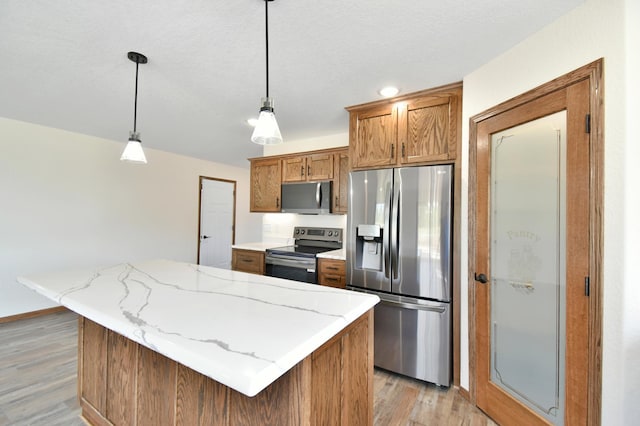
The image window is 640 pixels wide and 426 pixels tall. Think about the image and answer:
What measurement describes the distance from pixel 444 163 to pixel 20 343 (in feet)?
14.4

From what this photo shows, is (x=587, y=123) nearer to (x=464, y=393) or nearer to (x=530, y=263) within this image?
(x=530, y=263)

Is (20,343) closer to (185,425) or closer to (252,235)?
(185,425)

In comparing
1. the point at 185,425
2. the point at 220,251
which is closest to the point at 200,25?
the point at 185,425

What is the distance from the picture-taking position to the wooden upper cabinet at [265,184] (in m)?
3.68

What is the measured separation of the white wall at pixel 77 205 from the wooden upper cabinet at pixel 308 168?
7.94 feet

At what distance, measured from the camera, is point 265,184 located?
12.5ft

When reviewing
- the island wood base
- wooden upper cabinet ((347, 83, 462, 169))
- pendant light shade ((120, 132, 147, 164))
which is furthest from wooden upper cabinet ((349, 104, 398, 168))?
pendant light shade ((120, 132, 147, 164))

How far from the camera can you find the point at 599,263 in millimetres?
1243

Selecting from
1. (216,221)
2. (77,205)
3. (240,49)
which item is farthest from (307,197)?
(77,205)

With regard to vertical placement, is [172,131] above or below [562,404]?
above

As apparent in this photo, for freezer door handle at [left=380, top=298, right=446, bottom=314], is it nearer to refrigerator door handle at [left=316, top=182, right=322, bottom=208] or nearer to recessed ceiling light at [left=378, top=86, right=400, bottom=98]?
refrigerator door handle at [left=316, top=182, right=322, bottom=208]

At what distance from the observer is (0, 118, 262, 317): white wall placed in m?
3.21

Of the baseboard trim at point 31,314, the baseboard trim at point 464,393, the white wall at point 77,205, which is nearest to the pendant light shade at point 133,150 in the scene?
the white wall at point 77,205

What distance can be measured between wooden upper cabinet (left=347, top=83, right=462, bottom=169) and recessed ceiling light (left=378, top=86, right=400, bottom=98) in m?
0.09
